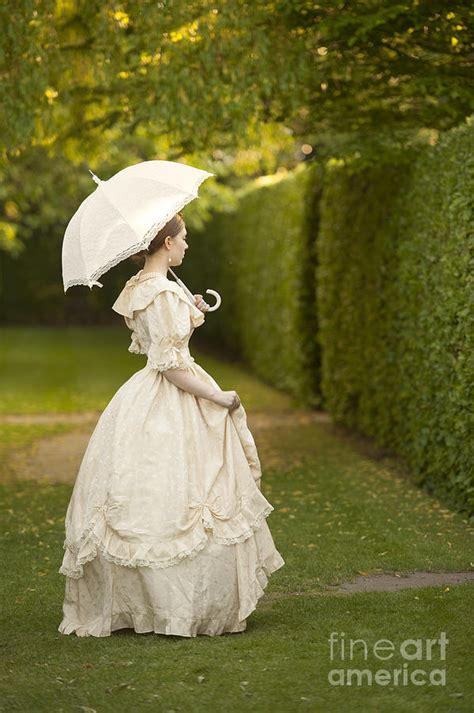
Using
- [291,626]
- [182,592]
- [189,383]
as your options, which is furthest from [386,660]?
[189,383]

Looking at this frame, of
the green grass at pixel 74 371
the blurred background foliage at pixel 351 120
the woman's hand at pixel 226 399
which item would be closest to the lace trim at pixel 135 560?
the woman's hand at pixel 226 399

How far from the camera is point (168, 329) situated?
201 inches

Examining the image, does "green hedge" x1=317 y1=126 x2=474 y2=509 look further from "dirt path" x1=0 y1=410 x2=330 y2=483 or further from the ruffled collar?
the ruffled collar

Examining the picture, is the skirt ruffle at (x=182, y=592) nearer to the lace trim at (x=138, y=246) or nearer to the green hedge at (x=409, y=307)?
the lace trim at (x=138, y=246)

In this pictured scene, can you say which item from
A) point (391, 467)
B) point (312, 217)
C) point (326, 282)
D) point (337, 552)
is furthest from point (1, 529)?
point (312, 217)

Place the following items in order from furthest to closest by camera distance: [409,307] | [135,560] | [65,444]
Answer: [65,444] < [409,307] < [135,560]

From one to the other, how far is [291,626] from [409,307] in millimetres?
4307

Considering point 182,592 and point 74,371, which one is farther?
point 74,371

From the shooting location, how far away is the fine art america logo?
4.43 metres

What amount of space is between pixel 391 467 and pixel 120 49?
411 cm

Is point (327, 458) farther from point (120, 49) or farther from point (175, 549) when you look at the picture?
point (175, 549)

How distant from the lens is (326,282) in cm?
1230

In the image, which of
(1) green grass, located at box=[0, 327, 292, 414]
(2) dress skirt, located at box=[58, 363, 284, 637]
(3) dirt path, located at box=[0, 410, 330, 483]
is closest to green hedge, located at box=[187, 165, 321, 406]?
(1) green grass, located at box=[0, 327, 292, 414]

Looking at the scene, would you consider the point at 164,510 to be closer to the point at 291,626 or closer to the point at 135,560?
the point at 135,560
